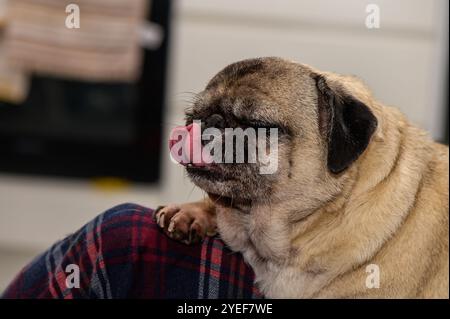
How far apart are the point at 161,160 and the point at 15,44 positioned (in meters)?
0.97

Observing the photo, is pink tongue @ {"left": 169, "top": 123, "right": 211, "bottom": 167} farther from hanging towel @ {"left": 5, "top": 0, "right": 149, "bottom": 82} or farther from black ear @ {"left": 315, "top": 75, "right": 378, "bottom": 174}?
hanging towel @ {"left": 5, "top": 0, "right": 149, "bottom": 82}

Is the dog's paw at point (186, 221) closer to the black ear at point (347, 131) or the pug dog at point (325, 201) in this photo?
the pug dog at point (325, 201)

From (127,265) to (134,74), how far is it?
1.32m

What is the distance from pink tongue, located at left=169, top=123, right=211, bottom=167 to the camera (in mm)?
627

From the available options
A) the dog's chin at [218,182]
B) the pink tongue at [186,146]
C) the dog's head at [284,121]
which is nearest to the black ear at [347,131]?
the dog's head at [284,121]

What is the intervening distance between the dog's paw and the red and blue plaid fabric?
0.4 inches

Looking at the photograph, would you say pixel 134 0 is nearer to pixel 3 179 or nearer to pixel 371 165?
pixel 3 179

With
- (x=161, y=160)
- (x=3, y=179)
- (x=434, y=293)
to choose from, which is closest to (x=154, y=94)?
(x=161, y=160)

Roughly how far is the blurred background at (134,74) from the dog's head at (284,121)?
1.5 inches

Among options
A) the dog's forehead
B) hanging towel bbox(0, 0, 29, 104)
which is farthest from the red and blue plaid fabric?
hanging towel bbox(0, 0, 29, 104)

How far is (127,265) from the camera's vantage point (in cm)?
81

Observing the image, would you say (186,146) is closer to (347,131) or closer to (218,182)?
(218,182)

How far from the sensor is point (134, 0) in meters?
2.07

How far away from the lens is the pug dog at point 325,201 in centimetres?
83
